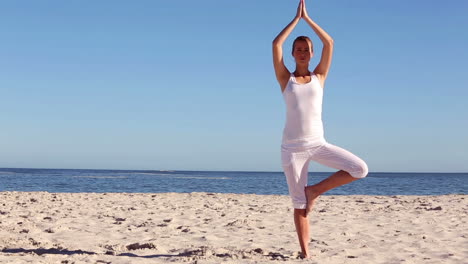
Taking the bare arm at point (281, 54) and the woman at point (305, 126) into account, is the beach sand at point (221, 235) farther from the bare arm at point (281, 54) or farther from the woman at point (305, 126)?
the bare arm at point (281, 54)

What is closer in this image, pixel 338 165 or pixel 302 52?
pixel 338 165

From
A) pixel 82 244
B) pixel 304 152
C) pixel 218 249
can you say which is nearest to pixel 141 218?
pixel 82 244

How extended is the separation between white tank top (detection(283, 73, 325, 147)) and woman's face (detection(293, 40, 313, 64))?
197 millimetres

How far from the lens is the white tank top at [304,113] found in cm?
384

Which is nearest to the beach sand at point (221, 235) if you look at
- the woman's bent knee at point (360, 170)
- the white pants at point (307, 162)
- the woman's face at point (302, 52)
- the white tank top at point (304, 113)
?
the white pants at point (307, 162)

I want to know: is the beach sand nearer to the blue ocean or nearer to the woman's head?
the woman's head

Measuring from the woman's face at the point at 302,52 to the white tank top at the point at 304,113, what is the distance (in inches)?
7.7

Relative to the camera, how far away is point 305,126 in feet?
12.6

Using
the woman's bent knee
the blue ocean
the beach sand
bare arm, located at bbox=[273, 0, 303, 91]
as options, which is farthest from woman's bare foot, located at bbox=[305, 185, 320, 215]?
the blue ocean

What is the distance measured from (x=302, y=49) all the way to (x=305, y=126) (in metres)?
0.66

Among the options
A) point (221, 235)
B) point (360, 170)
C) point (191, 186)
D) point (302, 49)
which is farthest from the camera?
point (191, 186)

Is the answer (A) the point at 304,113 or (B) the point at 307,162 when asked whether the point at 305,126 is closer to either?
(A) the point at 304,113

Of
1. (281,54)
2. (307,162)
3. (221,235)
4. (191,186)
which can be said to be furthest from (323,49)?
(191,186)

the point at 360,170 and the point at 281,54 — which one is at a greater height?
the point at 281,54
